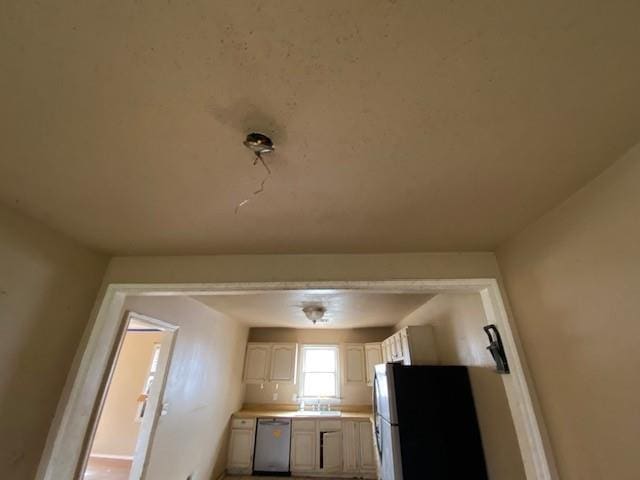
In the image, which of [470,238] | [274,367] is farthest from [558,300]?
[274,367]

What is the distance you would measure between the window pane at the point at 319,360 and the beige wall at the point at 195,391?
135 cm

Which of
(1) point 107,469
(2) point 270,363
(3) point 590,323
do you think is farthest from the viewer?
(2) point 270,363

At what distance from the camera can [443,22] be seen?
60 cm

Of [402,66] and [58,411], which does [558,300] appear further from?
[58,411]

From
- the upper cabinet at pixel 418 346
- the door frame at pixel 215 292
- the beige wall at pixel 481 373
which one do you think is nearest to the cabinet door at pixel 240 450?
the upper cabinet at pixel 418 346

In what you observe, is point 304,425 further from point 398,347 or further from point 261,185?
point 261,185

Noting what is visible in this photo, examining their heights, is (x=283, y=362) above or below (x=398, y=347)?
below

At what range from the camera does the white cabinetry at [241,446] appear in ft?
14.1

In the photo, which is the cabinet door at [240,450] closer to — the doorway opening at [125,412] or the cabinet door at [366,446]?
the doorway opening at [125,412]

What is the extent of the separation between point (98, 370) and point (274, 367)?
12.3 ft

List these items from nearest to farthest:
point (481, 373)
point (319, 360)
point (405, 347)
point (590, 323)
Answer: point (590, 323) < point (481, 373) < point (405, 347) < point (319, 360)

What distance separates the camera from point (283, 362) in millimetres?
5141

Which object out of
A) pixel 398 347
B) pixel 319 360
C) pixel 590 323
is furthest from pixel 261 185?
pixel 319 360

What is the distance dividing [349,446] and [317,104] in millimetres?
5115
